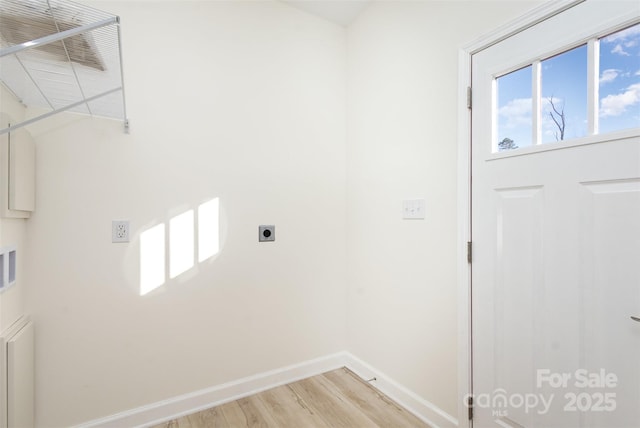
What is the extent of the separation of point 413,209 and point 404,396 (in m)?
1.17

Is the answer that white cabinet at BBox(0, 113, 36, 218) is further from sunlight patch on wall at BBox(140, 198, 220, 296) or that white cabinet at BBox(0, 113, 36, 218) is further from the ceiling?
the ceiling

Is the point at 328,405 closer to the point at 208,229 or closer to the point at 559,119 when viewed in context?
the point at 208,229

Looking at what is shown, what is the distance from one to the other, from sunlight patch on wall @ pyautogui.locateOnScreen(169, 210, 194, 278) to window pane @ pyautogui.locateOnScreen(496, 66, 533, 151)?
1764 mm

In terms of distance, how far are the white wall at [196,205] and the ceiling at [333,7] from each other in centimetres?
5

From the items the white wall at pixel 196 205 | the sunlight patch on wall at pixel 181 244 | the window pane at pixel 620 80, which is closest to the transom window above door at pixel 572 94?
the window pane at pixel 620 80

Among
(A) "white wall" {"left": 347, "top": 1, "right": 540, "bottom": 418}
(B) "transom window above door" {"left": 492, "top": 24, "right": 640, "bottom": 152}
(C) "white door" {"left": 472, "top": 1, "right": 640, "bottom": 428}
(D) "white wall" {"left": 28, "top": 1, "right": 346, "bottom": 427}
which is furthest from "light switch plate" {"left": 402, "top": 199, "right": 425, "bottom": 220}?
(D) "white wall" {"left": 28, "top": 1, "right": 346, "bottom": 427}

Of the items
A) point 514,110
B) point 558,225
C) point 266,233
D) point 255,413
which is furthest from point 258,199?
point 558,225

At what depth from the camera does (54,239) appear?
5.43 feet

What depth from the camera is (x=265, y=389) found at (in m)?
2.22

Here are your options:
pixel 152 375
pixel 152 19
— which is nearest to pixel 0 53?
pixel 152 19

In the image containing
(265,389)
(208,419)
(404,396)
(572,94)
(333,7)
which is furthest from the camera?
(333,7)

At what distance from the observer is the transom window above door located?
1177 mm

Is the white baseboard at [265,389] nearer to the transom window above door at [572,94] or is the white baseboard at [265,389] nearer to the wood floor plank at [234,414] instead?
the wood floor plank at [234,414]

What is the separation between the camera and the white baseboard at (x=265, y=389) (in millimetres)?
1812
